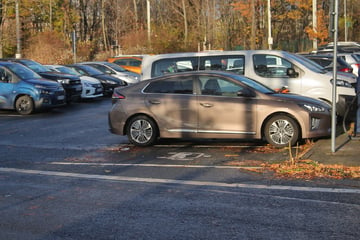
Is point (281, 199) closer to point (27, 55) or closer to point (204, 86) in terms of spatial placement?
point (204, 86)

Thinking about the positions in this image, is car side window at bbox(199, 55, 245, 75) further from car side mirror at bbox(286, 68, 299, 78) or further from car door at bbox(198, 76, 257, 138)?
A: car door at bbox(198, 76, 257, 138)

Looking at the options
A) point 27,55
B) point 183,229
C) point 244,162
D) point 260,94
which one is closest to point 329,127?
point 260,94

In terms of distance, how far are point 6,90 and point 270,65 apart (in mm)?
9473

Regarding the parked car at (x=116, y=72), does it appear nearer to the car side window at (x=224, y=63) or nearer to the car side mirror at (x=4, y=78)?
the car side mirror at (x=4, y=78)

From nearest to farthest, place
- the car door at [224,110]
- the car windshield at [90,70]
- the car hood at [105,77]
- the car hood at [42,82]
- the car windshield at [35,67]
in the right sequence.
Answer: the car door at [224,110] < the car hood at [42,82] < the car windshield at [35,67] < the car hood at [105,77] < the car windshield at [90,70]

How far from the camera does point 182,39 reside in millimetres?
59875

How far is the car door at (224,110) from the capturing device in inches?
442

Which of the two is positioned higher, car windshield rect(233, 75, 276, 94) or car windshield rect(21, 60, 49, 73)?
car windshield rect(21, 60, 49, 73)

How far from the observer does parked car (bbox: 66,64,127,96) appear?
25.8 metres

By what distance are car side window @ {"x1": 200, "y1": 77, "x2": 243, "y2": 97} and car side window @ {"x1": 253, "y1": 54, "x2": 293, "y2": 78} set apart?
262cm

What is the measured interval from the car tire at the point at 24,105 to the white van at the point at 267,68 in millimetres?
6339

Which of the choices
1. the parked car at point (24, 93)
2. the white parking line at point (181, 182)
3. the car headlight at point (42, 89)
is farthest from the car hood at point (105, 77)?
the white parking line at point (181, 182)

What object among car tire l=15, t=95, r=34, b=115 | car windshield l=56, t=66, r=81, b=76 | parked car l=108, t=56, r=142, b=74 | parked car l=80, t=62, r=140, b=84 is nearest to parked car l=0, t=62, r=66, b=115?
car tire l=15, t=95, r=34, b=115

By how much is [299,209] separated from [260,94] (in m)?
Answer: 4.98
